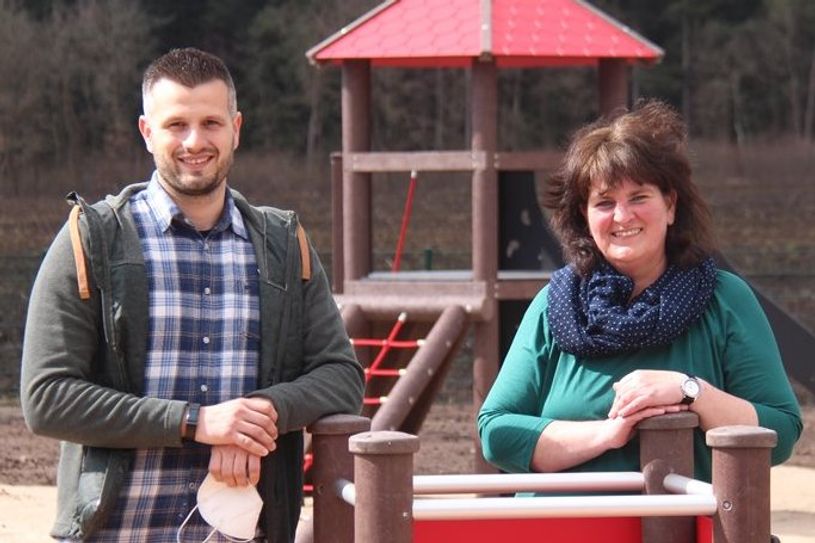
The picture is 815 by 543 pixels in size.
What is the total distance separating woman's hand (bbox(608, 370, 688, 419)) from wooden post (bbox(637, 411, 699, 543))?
0.03m

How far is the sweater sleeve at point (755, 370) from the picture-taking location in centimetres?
276

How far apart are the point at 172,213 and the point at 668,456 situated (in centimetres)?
91

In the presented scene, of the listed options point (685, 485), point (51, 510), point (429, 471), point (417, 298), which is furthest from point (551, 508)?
point (429, 471)

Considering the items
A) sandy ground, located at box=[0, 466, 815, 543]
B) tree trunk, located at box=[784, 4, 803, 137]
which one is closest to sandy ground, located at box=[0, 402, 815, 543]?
sandy ground, located at box=[0, 466, 815, 543]

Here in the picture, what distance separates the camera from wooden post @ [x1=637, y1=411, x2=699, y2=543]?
2666 mm

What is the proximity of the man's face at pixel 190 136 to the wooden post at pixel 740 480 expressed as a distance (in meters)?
0.91

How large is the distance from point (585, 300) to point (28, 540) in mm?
4388

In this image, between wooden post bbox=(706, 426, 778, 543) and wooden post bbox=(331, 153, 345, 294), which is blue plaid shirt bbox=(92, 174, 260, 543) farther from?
wooden post bbox=(331, 153, 345, 294)

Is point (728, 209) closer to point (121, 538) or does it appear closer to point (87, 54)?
point (87, 54)

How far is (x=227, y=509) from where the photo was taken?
8.91 ft

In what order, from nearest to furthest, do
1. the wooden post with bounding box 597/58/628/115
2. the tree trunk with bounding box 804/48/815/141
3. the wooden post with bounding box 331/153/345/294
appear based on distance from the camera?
1. the wooden post with bounding box 597/58/628/115
2. the wooden post with bounding box 331/153/345/294
3. the tree trunk with bounding box 804/48/815/141

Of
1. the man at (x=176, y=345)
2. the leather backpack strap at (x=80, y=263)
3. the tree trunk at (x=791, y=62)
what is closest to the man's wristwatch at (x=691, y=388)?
the man at (x=176, y=345)

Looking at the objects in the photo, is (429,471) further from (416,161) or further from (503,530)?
(503,530)

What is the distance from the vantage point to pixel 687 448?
2.70 m
